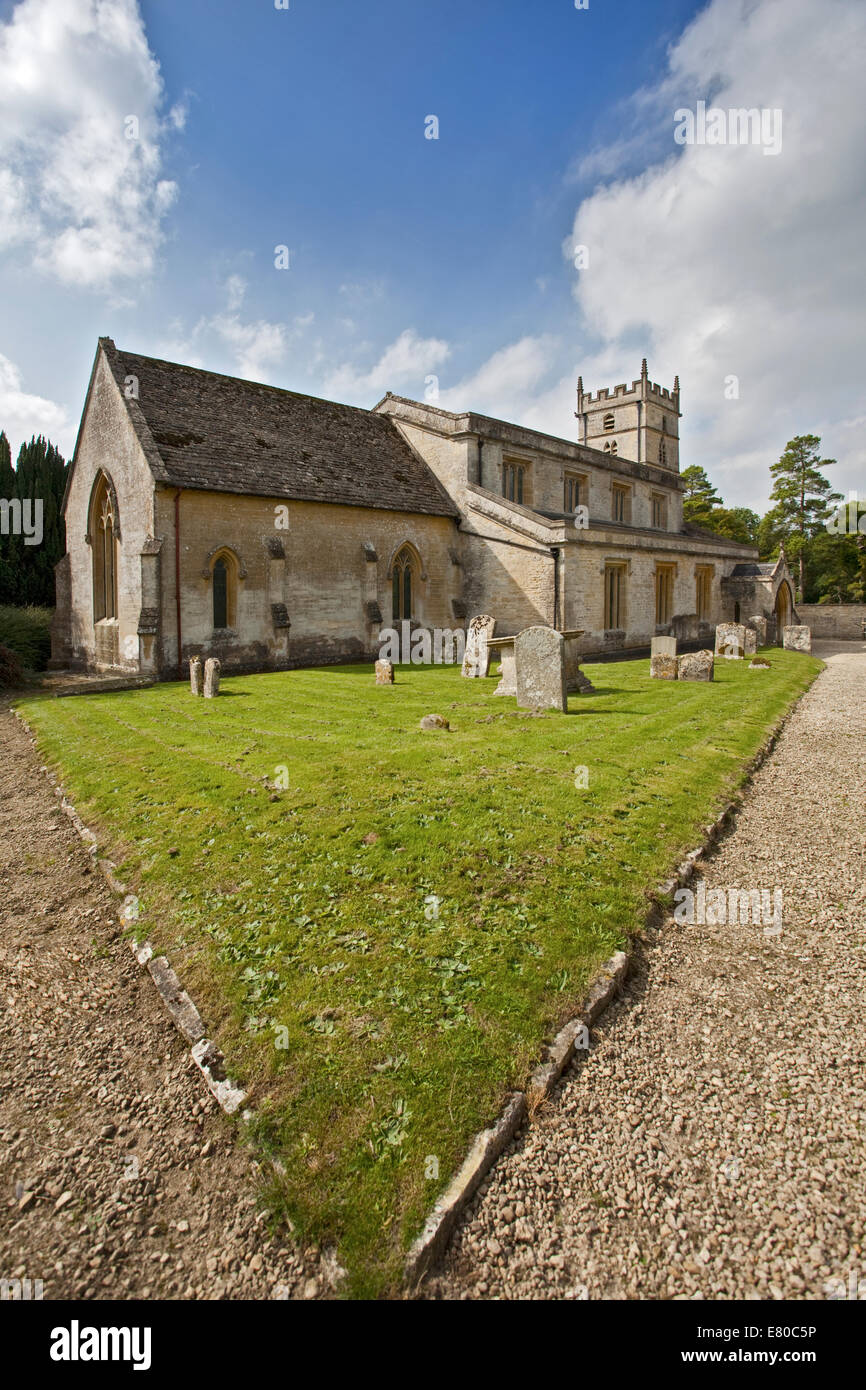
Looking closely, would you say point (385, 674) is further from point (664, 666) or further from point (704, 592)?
point (704, 592)

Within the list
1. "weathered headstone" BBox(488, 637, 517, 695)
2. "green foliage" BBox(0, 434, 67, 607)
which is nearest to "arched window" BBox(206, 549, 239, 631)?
"weathered headstone" BBox(488, 637, 517, 695)

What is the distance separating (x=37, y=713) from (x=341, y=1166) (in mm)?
14028

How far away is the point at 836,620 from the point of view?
41.6 meters

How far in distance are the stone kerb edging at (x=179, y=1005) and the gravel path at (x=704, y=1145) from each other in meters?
1.54

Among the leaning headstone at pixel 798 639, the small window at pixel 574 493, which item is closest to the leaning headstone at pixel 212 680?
the small window at pixel 574 493

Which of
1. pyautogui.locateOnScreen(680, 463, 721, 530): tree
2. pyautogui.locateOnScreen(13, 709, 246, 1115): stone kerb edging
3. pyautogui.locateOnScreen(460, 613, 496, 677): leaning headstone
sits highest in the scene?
pyautogui.locateOnScreen(680, 463, 721, 530): tree

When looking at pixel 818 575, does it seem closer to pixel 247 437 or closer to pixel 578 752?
pixel 247 437

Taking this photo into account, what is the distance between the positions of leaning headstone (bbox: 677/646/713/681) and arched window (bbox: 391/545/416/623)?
10.7 metres

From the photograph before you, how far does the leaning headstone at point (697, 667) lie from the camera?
1770cm

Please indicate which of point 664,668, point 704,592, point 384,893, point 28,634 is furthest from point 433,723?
point 704,592

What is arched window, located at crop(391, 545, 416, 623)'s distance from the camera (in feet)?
81.9

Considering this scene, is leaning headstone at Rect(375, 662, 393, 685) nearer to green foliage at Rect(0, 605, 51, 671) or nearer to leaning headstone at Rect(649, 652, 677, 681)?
leaning headstone at Rect(649, 652, 677, 681)
